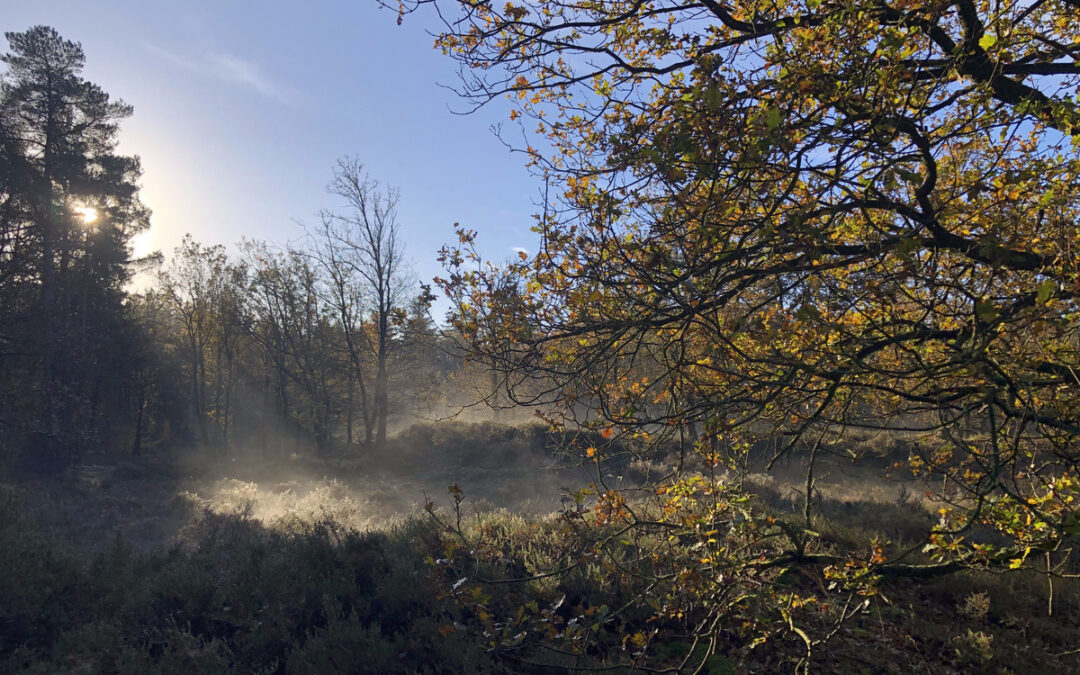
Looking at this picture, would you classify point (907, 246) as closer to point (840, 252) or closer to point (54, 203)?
point (840, 252)

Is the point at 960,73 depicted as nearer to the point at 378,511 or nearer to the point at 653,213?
the point at 653,213

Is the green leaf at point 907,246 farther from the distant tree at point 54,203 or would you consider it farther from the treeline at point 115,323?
the distant tree at point 54,203

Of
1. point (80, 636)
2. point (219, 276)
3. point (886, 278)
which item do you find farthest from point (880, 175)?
point (219, 276)

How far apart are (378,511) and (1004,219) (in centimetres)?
1590

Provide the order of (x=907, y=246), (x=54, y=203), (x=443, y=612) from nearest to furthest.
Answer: (x=907, y=246)
(x=443, y=612)
(x=54, y=203)

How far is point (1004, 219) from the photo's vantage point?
378 centimetres

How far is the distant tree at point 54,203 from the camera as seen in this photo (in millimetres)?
21000

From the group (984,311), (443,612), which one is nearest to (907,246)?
(984,311)

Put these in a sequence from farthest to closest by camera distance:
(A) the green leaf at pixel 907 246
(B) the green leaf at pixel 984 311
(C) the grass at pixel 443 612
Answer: (C) the grass at pixel 443 612 → (A) the green leaf at pixel 907 246 → (B) the green leaf at pixel 984 311

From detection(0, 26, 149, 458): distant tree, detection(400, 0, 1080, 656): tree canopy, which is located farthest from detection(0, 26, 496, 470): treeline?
detection(400, 0, 1080, 656): tree canopy

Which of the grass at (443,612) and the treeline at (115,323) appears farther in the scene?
the treeline at (115,323)

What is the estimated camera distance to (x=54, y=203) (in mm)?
21844

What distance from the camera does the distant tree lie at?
Result: 68.9 ft

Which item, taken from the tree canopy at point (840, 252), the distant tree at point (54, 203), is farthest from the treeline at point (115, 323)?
the tree canopy at point (840, 252)
